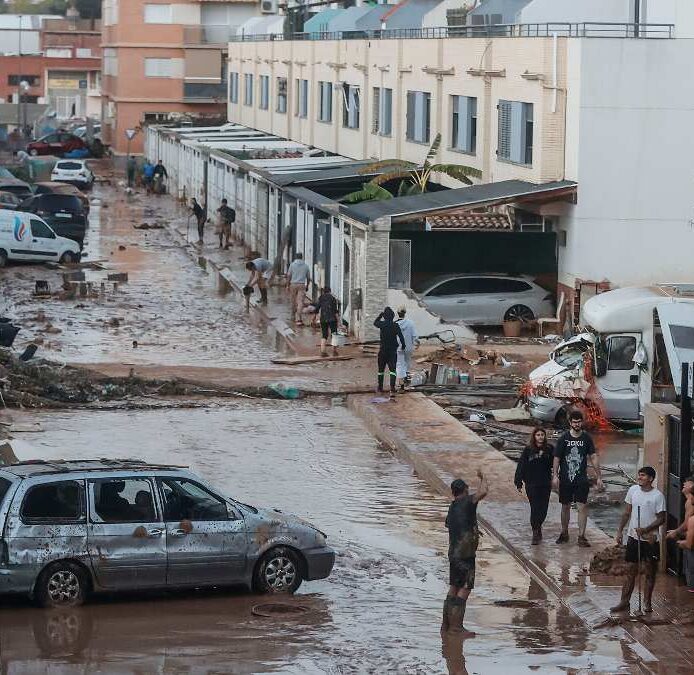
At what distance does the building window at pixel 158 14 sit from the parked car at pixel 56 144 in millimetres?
7819

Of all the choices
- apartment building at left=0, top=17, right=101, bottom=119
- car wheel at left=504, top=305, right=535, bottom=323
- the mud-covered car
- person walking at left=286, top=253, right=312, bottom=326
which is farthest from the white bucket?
apartment building at left=0, top=17, right=101, bottom=119

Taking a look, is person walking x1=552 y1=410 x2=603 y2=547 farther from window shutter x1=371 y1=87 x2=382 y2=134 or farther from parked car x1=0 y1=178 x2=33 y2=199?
parked car x1=0 y1=178 x2=33 y2=199

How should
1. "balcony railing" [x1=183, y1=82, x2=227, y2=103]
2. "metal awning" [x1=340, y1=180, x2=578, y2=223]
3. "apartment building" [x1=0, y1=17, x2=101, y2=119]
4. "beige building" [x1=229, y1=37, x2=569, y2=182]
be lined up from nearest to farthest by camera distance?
"metal awning" [x1=340, y1=180, x2=578, y2=223]
"beige building" [x1=229, y1=37, x2=569, y2=182]
"balcony railing" [x1=183, y1=82, x2=227, y2=103]
"apartment building" [x1=0, y1=17, x2=101, y2=119]

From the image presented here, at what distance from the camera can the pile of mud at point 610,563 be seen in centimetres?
1625

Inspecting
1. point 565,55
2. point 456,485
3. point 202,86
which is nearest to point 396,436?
point 456,485

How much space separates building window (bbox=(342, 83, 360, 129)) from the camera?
53188mm

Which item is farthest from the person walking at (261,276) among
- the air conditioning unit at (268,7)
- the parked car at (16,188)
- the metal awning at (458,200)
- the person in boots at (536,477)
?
the air conditioning unit at (268,7)

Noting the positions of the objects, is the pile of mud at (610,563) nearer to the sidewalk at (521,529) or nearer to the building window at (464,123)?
the sidewalk at (521,529)

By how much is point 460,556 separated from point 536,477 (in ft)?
10.4

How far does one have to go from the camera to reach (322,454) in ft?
74.6

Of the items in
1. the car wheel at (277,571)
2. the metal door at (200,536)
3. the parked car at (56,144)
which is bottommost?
the car wheel at (277,571)

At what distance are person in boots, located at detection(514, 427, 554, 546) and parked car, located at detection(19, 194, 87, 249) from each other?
32.8 m

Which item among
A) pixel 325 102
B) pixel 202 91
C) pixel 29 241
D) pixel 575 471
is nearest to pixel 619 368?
pixel 575 471

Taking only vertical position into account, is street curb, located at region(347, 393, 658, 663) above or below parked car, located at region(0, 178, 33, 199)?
below
